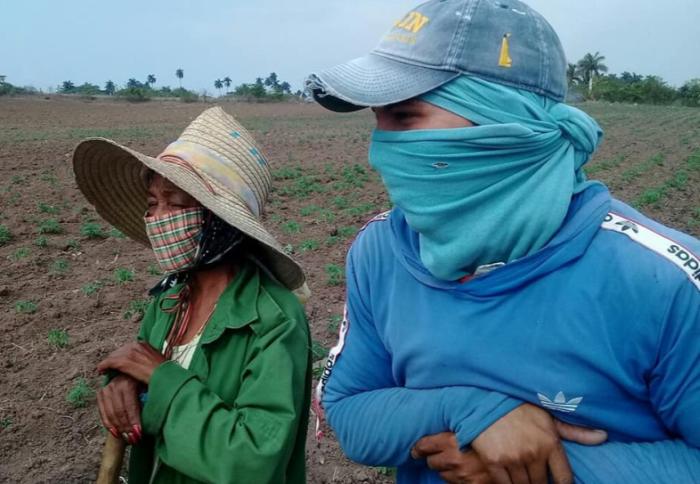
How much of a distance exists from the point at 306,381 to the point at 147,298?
4.35m

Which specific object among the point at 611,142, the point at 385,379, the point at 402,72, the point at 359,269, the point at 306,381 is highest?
the point at 402,72

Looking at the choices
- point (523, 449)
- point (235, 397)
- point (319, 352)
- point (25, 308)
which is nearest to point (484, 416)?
point (523, 449)

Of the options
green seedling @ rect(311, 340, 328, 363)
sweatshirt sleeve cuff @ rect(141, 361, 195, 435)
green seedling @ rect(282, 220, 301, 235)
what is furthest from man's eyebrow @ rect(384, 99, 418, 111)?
green seedling @ rect(282, 220, 301, 235)

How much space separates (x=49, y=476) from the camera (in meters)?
3.30

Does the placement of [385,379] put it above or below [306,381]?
above

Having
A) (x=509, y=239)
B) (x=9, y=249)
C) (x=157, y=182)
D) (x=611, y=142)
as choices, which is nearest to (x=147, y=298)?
(x=9, y=249)

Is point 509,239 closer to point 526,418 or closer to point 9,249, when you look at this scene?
point 526,418

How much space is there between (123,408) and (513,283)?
1.13m

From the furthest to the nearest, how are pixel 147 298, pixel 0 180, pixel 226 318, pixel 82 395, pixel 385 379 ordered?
pixel 0 180
pixel 147 298
pixel 82 395
pixel 226 318
pixel 385 379

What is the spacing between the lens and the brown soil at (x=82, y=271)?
11.8 feet

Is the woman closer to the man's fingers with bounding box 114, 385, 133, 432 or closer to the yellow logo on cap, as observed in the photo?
the man's fingers with bounding box 114, 385, 133, 432

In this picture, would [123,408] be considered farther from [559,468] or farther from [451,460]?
[559,468]

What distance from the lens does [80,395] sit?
4.01m

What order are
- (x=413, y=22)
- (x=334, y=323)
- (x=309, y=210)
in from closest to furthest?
(x=413, y=22), (x=334, y=323), (x=309, y=210)
